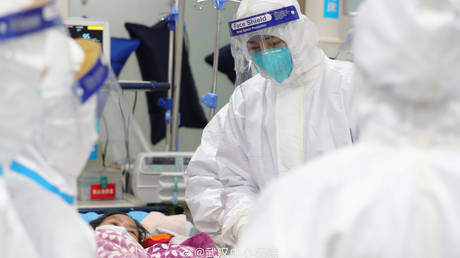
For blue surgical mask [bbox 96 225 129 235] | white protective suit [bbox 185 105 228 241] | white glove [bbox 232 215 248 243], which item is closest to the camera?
white glove [bbox 232 215 248 243]

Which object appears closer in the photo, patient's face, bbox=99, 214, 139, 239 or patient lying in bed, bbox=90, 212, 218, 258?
patient lying in bed, bbox=90, 212, 218, 258

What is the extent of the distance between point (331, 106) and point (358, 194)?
1.48 meters

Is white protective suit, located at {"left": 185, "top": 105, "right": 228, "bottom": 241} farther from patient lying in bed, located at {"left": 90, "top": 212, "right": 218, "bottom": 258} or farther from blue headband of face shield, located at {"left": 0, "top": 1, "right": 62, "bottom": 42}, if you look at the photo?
blue headband of face shield, located at {"left": 0, "top": 1, "right": 62, "bottom": 42}

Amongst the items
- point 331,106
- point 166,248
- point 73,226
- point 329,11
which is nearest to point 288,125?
point 331,106

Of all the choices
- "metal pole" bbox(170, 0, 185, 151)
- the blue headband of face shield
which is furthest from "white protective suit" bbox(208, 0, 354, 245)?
the blue headband of face shield

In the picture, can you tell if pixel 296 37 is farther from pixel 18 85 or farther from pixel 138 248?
pixel 18 85

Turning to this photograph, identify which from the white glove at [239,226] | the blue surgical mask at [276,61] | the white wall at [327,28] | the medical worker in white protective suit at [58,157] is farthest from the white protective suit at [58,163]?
the white wall at [327,28]

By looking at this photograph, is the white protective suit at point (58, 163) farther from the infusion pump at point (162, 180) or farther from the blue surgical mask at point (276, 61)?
the infusion pump at point (162, 180)

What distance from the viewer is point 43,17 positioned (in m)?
1.17

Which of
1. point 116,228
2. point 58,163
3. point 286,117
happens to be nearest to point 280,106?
point 286,117

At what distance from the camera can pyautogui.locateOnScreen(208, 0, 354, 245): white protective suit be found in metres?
2.49

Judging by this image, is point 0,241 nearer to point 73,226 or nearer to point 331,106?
point 73,226

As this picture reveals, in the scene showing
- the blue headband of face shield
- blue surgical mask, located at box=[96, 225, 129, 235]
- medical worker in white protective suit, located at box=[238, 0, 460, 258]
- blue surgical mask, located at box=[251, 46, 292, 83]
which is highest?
the blue headband of face shield

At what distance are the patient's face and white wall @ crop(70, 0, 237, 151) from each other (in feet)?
6.10
